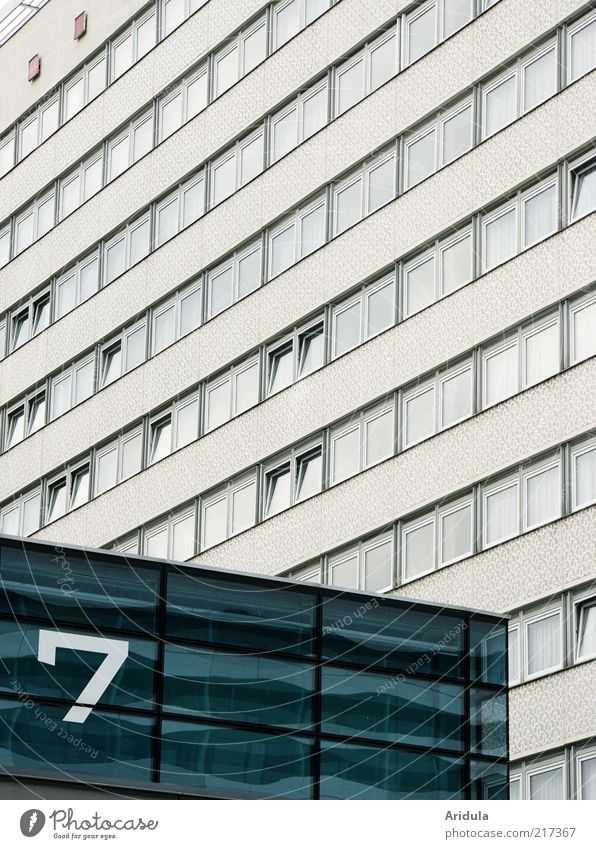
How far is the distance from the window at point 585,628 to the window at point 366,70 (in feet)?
39.9

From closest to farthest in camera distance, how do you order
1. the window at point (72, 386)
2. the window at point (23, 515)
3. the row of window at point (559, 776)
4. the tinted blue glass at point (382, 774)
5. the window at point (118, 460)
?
1. the tinted blue glass at point (382, 774)
2. the row of window at point (559, 776)
3. the window at point (118, 460)
4. the window at point (72, 386)
5. the window at point (23, 515)

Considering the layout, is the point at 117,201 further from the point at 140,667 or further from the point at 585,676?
the point at 140,667

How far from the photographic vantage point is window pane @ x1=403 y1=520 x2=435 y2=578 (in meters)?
37.6

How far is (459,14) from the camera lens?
39531 mm

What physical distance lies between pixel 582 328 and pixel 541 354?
1012 mm

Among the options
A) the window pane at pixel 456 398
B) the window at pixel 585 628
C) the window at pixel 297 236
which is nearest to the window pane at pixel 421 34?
the window at pixel 297 236

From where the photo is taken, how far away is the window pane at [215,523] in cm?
4403

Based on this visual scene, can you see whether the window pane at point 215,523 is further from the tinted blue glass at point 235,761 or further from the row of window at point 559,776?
the tinted blue glass at point 235,761

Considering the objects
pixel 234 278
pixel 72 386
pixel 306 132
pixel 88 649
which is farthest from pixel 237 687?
pixel 72 386

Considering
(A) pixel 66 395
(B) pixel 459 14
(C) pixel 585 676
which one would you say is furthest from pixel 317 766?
(A) pixel 66 395

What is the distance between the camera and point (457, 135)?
39188 millimetres

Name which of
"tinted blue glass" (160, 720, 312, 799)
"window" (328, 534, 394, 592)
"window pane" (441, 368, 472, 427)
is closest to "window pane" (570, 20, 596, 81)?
"window pane" (441, 368, 472, 427)

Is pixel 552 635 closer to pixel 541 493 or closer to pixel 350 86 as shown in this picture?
pixel 541 493

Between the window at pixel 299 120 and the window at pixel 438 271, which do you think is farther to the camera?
the window at pixel 299 120
